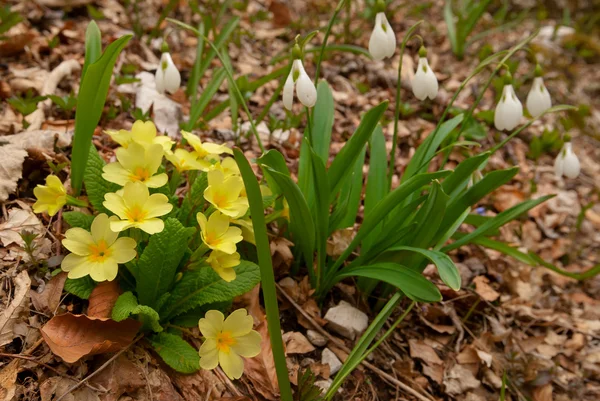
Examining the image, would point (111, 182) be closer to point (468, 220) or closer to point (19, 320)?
point (19, 320)

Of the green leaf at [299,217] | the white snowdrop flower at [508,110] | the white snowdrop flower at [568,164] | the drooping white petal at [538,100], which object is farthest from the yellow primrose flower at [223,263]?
the white snowdrop flower at [568,164]

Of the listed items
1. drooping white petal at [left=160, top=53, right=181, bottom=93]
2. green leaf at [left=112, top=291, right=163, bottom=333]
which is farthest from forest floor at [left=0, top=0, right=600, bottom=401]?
drooping white petal at [left=160, top=53, right=181, bottom=93]

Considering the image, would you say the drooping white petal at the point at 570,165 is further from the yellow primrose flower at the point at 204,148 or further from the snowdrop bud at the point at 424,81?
the yellow primrose flower at the point at 204,148

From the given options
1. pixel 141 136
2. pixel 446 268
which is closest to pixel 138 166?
pixel 141 136

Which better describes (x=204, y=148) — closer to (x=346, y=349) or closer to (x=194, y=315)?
(x=194, y=315)

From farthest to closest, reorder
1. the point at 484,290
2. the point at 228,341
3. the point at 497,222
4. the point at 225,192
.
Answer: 1. the point at 484,290
2. the point at 497,222
3. the point at 225,192
4. the point at 228,341

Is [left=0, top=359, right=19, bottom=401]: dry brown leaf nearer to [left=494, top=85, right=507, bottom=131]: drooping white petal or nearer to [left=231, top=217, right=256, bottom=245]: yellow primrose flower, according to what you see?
[left=231, top=217, right=256, bottom=245]: yellow primrose flower
